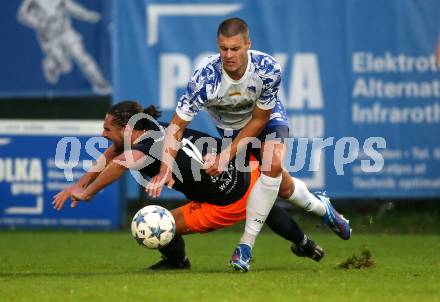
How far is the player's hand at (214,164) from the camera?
845cm

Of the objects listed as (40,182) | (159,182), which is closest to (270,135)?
(159,182)

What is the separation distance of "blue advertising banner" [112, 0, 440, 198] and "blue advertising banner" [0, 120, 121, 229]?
3.57 ft

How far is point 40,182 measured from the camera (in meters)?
14.1

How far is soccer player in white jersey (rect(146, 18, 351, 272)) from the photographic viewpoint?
27.3 feet

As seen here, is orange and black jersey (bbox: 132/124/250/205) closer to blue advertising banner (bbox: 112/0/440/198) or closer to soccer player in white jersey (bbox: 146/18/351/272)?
soccer player in white jersey (bbox: 146/18/351/272)

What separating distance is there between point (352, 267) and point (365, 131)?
16.2 ft

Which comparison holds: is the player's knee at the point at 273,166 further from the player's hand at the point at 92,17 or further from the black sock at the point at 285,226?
the player's hand at the point at 92,17

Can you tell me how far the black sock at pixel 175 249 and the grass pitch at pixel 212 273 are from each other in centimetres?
18

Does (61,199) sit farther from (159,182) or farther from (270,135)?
(270,135)

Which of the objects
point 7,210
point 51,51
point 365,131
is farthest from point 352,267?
point 51,51

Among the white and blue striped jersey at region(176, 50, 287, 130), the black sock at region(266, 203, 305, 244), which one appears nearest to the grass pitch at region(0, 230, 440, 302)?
the black sock at region(266, 203, 305, 244)

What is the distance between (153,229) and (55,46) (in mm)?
7966

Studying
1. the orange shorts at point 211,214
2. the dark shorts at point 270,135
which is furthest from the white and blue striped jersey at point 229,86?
the orange shorts at point 211,214

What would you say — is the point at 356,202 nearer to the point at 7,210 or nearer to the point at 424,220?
the point at 424,220
